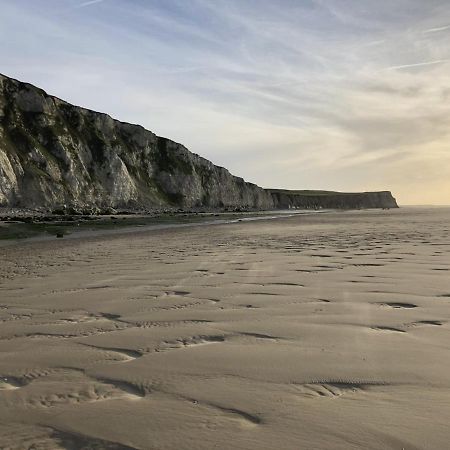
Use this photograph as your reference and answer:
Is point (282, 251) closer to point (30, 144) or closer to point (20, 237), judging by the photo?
point (20, 237)

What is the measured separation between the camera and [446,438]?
2732mm

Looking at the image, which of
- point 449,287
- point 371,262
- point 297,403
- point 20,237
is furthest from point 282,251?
point 20,237

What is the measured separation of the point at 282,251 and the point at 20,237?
14.7 m

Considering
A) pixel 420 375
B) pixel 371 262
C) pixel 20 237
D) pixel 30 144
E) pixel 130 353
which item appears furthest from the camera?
pixel 30 144

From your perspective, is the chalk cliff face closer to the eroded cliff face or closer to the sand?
the eroded cliff face

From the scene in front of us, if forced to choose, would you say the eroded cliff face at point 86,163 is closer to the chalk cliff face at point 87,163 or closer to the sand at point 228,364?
the chalk cliff face at point 87,163

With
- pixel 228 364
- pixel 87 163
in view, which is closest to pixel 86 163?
pixel 87 163

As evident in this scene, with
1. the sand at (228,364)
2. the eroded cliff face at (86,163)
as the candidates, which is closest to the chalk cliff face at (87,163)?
the eroded cliff face at (86,163)

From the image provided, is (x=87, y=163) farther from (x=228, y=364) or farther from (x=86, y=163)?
(x=228, y=364)

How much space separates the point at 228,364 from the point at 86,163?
8141 cm

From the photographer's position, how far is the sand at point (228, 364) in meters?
2.87

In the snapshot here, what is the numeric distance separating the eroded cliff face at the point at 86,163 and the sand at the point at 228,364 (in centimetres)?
5343

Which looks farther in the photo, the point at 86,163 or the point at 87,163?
the point at 87,163

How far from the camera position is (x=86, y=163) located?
265ft
